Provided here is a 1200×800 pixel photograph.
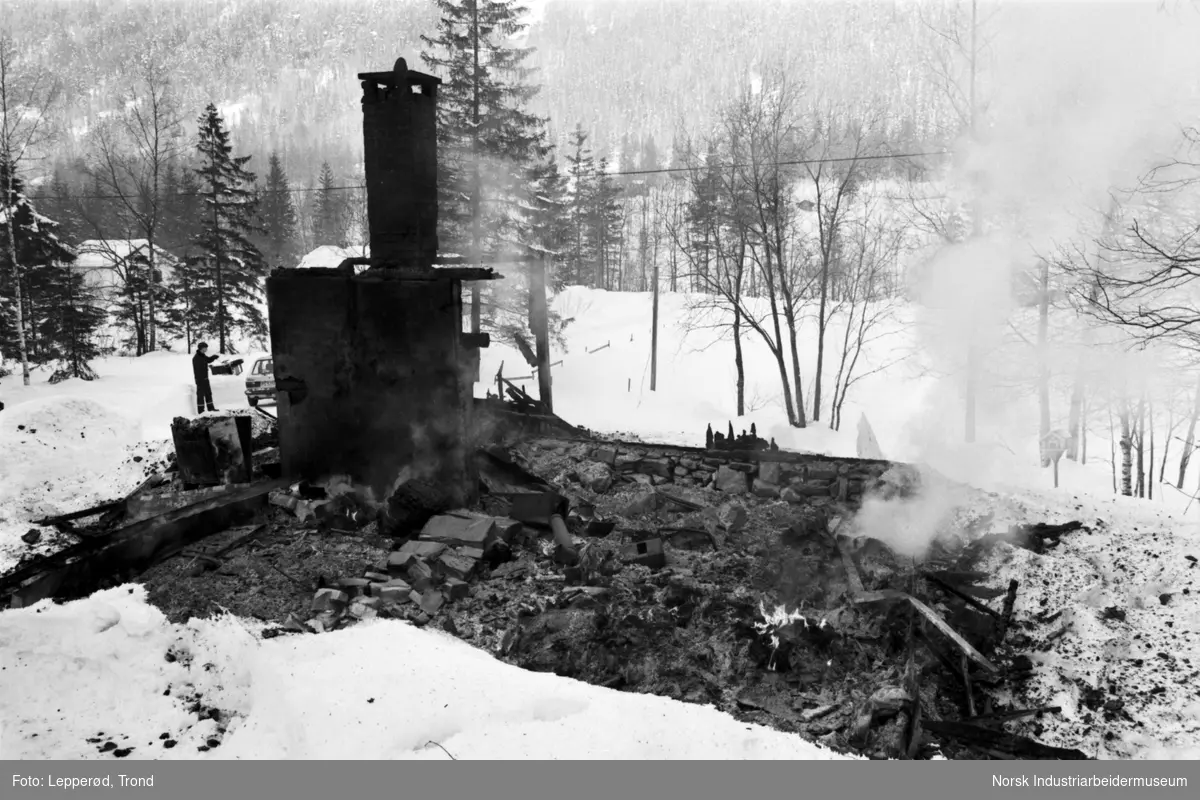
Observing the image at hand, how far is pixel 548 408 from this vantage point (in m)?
13.3

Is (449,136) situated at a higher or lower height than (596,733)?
higher

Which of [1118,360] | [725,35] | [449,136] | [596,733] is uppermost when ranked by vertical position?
[725,35]

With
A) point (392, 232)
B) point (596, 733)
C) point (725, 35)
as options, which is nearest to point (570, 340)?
point (392, 232)

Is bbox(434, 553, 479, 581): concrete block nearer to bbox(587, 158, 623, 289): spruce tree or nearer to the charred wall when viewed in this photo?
the charred wall

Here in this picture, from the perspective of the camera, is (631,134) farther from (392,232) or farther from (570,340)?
(392,232)

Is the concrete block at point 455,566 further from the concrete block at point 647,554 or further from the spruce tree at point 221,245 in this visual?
the spruce tree at point 221,245

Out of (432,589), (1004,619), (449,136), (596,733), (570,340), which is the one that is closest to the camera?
(596,733)

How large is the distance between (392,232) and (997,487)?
8872 mm

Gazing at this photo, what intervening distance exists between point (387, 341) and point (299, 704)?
16.6 feet

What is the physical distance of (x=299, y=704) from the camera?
420cm

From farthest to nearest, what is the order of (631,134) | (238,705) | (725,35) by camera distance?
(631,134) → (725,35) → (238,705)

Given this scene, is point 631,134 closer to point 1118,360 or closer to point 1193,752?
point 1118,360

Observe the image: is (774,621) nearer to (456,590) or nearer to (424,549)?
(456,590)
